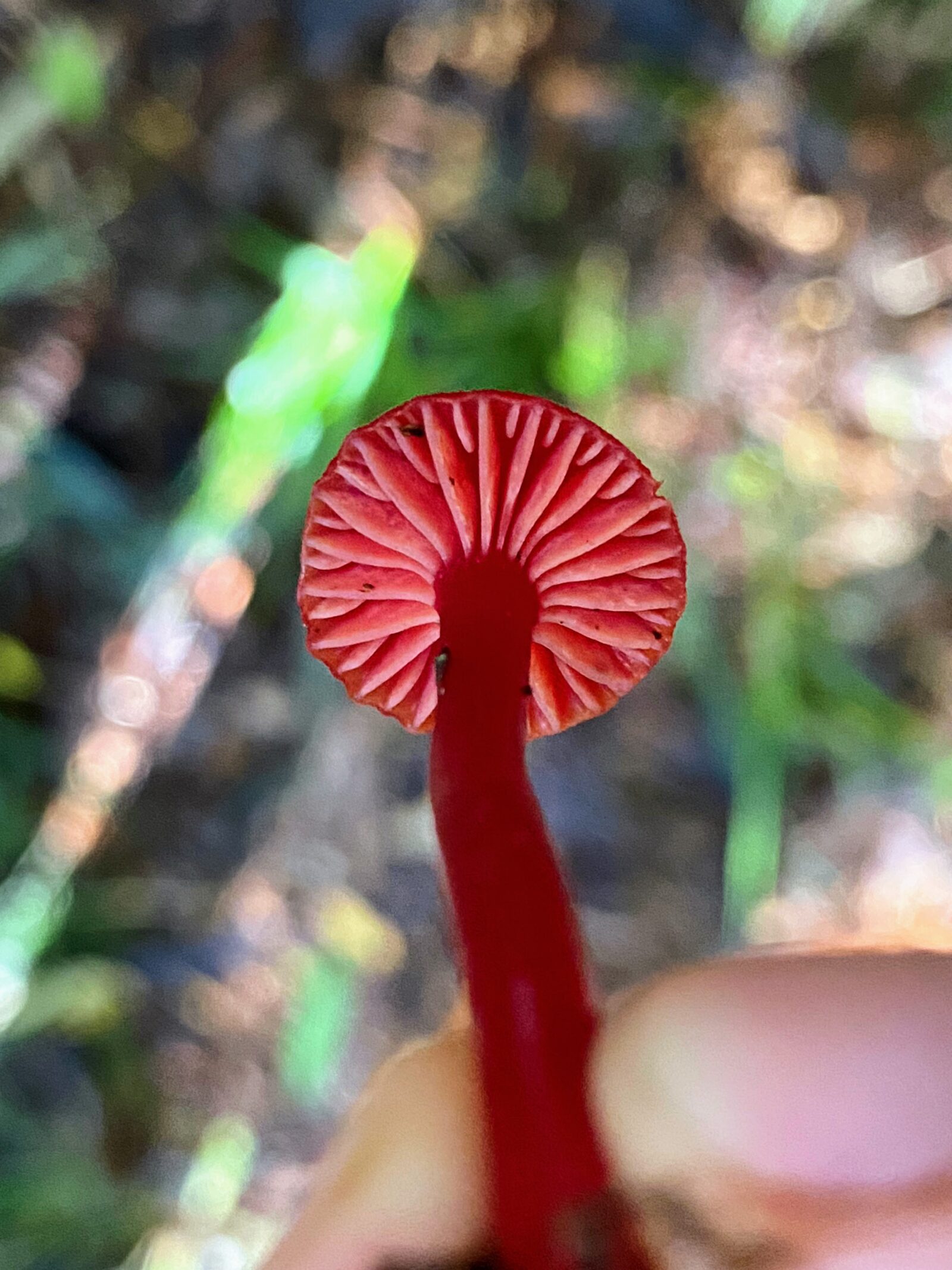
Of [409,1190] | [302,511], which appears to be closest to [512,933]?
[409,1190]

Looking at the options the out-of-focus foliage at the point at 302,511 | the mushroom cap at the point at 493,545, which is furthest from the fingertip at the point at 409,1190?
the out-of-focus foliage at the point at 302,511

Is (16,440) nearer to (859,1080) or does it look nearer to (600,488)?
(600,488)

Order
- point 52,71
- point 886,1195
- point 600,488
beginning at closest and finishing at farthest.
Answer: point 886,1195, point 600,488, point 52,71

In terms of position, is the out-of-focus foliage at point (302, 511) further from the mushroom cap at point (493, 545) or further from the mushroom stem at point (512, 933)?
the mushroom stem at point (512, 933)

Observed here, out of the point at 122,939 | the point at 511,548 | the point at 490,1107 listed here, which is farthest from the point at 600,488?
the point at 122,939

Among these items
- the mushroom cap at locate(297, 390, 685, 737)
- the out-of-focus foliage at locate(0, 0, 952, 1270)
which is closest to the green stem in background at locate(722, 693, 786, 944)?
the out-of-focus foliage at locate(0, 0, 952, 1270)

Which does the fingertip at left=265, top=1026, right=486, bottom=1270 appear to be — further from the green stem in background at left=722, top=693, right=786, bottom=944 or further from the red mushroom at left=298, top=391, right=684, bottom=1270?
the green stem in background at left=722, top=693, right=786, bottom=944

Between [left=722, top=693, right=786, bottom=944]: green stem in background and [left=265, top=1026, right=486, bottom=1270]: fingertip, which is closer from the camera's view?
[left=265, top=1026, right=486, bottom=1270]: fingertip
